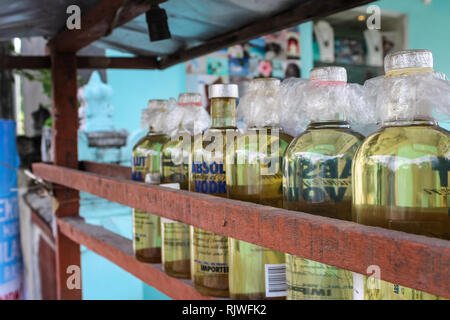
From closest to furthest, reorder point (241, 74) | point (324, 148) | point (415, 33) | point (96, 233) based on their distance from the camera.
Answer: point (324, 148) < point (96, 233) < point (241, 74) < point (415, 33)

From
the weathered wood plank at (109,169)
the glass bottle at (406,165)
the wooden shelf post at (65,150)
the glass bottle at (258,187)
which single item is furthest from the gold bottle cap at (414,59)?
the wooden shelf post at (65,150)

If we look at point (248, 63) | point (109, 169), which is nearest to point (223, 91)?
point (109, 169)

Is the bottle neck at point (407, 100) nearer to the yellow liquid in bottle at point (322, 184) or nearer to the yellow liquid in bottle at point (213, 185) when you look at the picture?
the yellow liquid in bottle at point (322, 184)

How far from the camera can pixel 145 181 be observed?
3.38 feet

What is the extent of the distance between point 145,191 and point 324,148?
357 millimetres

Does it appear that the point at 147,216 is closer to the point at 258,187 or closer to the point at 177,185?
the point at 177,185

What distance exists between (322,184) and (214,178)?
0.23 m

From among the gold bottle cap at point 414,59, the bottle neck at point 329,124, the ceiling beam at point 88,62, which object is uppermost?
the ceiling beam at point 88,62

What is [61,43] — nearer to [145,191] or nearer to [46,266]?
[145,191]

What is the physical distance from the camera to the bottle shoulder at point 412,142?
461 millimetres

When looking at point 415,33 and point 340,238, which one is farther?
point 415,33

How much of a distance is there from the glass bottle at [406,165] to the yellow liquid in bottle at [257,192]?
0.20 metres

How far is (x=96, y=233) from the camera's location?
54.0 inches
